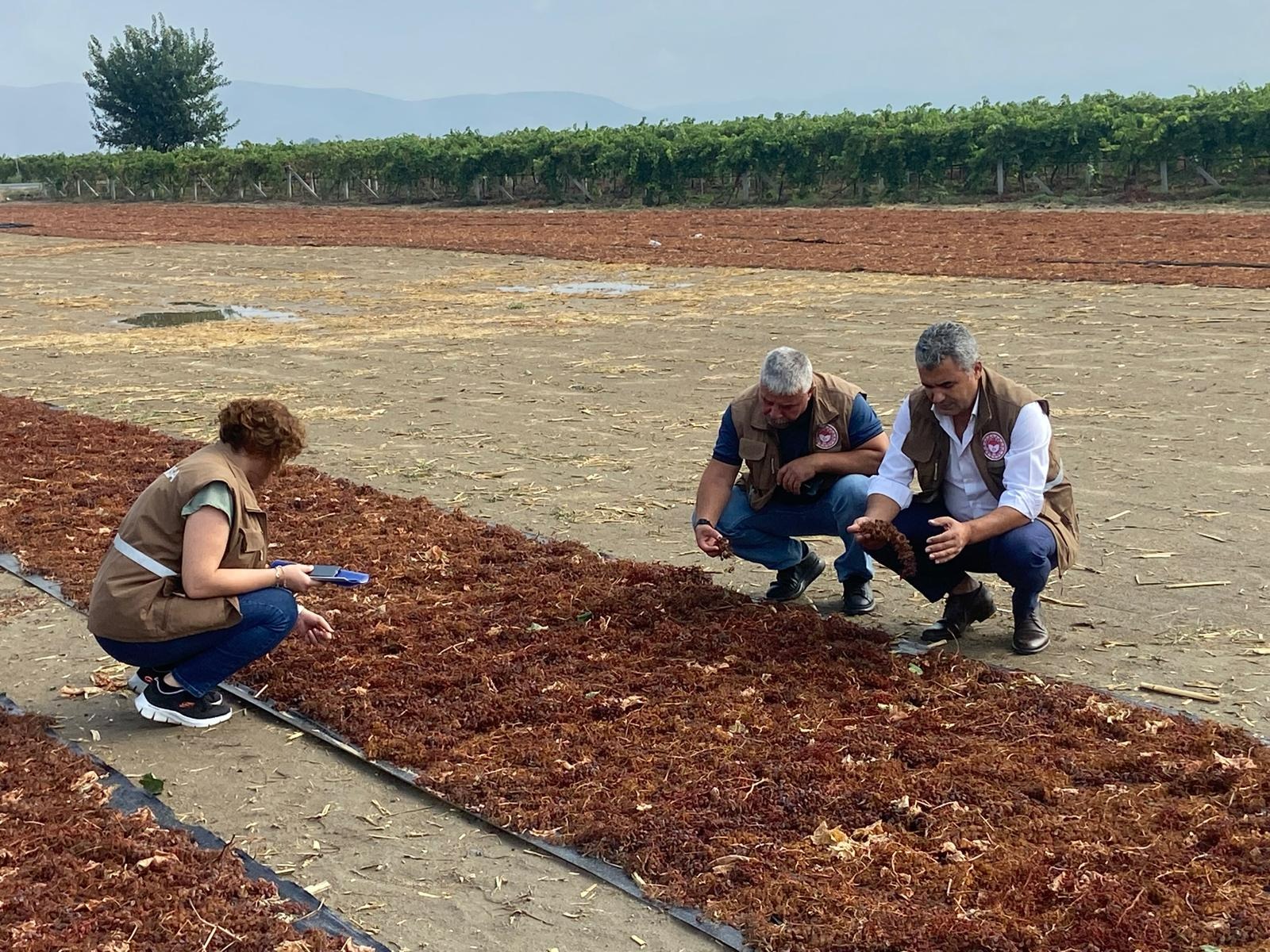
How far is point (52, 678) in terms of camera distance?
16.8 ft

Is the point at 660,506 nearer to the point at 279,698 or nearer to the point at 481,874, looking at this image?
the point at 279,698

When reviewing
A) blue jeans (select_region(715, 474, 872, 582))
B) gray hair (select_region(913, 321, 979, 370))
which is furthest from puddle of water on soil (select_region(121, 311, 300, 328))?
gray hair (select_region(913, 321, 979, 370))

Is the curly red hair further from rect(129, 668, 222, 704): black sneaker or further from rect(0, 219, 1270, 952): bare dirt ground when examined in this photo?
rect(0, 219, 1270, 952): bare dirt ground

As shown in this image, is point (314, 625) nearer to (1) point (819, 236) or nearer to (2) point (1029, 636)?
(2) point (1029, 636)

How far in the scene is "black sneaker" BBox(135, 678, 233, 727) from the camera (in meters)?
4.62

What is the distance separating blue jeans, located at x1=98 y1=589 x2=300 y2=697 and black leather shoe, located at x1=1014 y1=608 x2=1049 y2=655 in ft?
9.08

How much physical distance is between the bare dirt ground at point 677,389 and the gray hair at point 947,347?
1.19 meters

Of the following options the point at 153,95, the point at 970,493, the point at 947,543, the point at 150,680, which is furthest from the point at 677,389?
the point at 153,95

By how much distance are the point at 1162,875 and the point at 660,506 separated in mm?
4263

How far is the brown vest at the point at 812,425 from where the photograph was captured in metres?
5.51

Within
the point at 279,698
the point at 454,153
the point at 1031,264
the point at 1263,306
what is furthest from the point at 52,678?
the point at 454,153

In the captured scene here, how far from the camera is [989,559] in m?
5.14

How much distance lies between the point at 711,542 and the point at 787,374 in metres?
0.77

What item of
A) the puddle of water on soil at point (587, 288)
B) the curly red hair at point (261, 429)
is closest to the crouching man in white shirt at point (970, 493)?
the curly red hair at point (261, 429)
